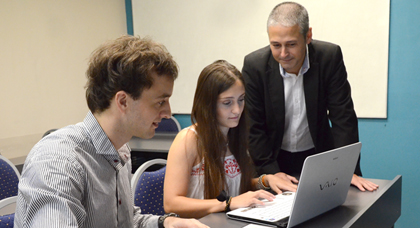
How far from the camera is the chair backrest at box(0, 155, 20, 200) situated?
1871 millimetres

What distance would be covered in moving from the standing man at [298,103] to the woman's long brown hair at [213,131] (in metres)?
0.33

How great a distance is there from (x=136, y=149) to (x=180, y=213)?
186 centimetres

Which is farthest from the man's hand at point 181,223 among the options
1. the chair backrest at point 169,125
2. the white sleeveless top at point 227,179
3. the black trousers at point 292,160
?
the chair backrest at point 169,125

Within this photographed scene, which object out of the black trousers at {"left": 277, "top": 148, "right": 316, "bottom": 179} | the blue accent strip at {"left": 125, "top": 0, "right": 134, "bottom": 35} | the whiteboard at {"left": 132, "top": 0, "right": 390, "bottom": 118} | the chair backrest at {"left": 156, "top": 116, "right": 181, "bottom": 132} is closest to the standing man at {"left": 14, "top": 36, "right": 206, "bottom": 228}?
the black trousers at {"left": 277, "top": 148, "right": 316, "bottom": 179}

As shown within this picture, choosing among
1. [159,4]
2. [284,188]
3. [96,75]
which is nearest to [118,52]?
[96,75]

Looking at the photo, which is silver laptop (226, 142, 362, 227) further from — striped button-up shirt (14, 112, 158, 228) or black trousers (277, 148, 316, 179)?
black trousers (277, 148, 316, 179)

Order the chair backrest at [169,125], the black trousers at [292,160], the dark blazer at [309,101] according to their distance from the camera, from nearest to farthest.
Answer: the dark blazer at [309,101] → the black trousers at [292,160] → the chair backrest at [169,125]

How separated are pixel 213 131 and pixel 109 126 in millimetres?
584

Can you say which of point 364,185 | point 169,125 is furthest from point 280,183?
point 169,125

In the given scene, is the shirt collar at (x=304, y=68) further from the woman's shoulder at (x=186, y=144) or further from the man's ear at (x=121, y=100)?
the man's ear at (x=121, y=100)

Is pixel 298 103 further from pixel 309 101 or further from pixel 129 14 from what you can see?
pixel 129 14

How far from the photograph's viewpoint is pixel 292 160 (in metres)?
1.99

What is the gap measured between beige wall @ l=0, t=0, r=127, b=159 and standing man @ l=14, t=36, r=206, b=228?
2.37 m

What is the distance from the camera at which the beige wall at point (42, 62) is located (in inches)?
122
